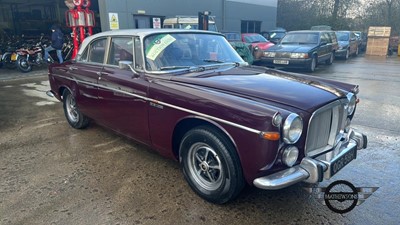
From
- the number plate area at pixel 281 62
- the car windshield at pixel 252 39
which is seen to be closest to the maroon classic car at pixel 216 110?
the number plate area at pixel 281 62

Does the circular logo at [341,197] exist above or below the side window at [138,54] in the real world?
below

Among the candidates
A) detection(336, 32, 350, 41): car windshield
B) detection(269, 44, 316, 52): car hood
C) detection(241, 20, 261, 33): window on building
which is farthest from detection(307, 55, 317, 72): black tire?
detection(241, 20, 261, 33): window on building

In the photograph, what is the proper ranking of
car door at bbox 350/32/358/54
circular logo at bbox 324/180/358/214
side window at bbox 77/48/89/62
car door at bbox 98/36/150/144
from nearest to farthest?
circular logo at bbox 324/180/358/214, car door at bbox 98/36/150/144, side window at bbox 77/48/89/62, car door at bbox 350/32/358/54

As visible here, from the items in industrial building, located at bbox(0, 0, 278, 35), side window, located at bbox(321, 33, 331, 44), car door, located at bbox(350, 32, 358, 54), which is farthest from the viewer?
car door, located at bbox(350, 32, 358, 54)

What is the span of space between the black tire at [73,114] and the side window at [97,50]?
901 mm

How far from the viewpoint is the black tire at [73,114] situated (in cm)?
533

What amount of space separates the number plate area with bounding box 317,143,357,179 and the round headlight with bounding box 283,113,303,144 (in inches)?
16.7

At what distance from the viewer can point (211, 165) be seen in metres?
3.20

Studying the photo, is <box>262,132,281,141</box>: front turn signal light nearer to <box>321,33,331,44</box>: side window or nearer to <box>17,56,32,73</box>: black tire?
<box>321,33,331,44</box>: side window

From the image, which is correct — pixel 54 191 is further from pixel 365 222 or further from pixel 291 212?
pixel 365 222

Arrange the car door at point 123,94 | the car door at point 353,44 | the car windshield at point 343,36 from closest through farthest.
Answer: the car door at point 123,94 < the car windshield at point 343,36 < the car door at point 353,44

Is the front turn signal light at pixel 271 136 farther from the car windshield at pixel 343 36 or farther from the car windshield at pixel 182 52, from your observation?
the car windshield at pixel 343 36

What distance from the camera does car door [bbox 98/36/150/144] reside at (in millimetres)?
3719

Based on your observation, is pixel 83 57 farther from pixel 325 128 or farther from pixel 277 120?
pixel 325 128
